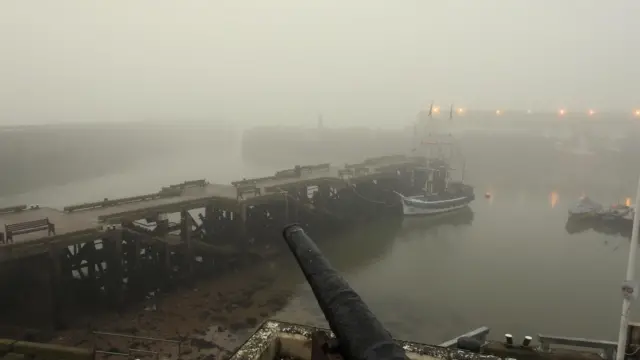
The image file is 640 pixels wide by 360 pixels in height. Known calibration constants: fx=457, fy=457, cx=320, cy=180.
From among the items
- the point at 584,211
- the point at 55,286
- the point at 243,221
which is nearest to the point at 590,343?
the point at 243,221

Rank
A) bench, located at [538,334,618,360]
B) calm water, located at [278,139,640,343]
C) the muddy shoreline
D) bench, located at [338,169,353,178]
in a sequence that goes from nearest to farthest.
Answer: bench, located at [538,334,618,360] → the muddy shoreline → calm water, located at [278,139,640,343] → bench, located at [338,169,353,178]

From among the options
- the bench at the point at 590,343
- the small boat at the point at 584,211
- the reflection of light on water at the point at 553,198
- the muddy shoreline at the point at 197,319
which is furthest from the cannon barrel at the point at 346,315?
the reflection of light on water at the point at 553,198

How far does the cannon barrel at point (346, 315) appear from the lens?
337 cm

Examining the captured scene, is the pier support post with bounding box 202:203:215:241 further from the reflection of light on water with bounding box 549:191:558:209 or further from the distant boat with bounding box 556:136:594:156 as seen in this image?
the distant boat with bounding box 556:136:594:156

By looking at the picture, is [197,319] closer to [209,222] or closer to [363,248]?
[209,222]

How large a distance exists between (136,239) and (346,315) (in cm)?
1614

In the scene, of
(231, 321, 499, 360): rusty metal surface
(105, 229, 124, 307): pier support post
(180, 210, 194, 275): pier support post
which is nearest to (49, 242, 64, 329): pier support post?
(105, 229, 124, 307): pier support post

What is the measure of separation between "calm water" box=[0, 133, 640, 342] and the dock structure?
3838 millimetres

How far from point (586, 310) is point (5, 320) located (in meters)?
23.0

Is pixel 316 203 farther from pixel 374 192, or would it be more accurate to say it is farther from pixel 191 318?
pixel 191 318

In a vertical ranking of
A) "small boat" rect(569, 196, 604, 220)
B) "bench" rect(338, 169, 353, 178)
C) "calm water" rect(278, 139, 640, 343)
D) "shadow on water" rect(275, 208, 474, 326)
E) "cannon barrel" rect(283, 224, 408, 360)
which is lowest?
"calm water" rect(278, 139, 640, 343)

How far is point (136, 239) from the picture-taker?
18000 mm

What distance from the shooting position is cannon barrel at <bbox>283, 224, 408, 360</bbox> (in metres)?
3.37

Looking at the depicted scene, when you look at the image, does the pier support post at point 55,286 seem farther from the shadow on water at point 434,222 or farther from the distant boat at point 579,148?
the distant boat at point 579,148
